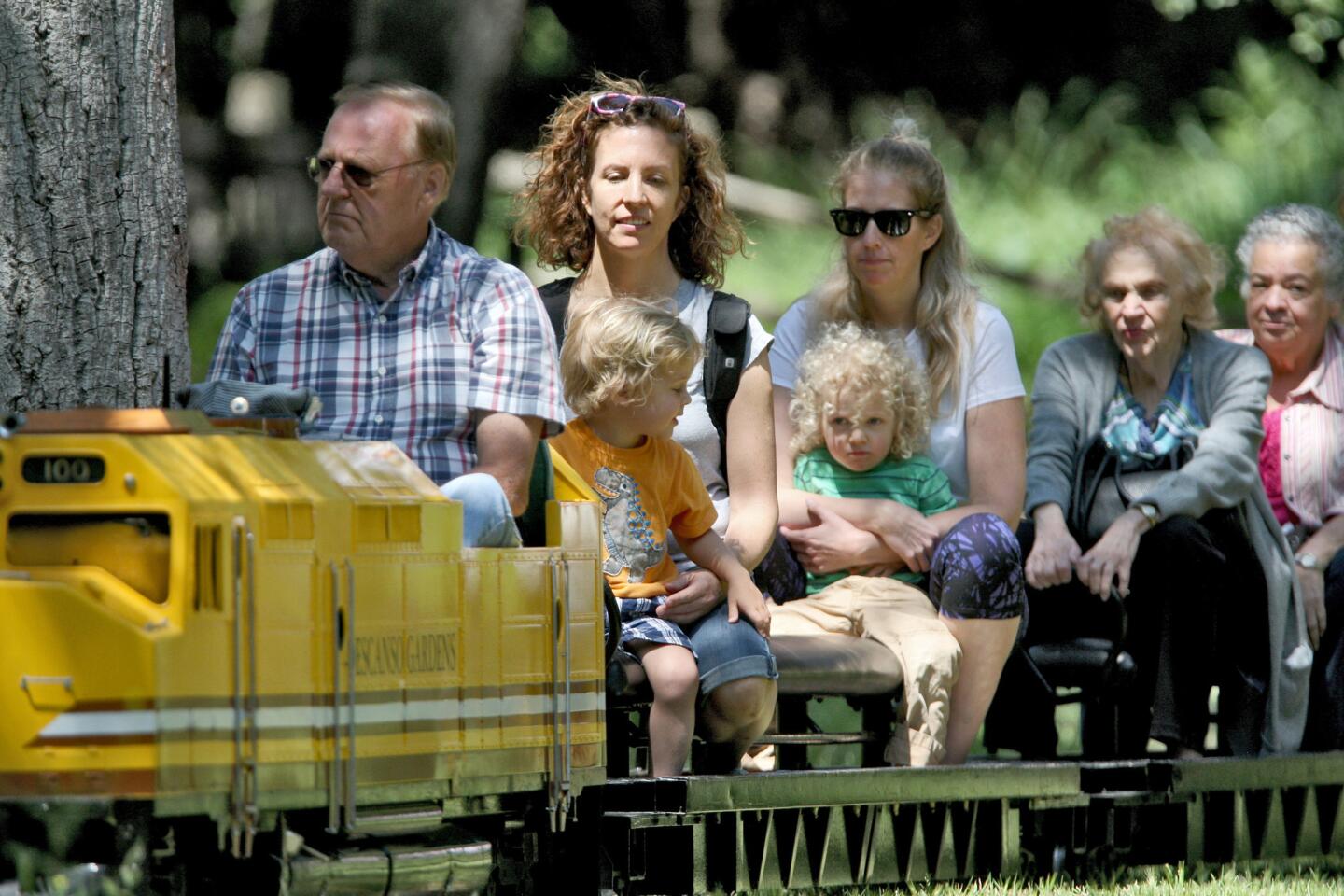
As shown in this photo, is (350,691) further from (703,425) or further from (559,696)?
(703,425)

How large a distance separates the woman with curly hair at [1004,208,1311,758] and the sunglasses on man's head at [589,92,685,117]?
68.1 inches

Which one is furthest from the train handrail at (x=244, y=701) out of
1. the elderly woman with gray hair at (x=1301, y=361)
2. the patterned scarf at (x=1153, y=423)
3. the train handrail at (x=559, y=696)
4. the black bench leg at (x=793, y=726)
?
the elderly woman with gray hair at (x=1301, y=361)

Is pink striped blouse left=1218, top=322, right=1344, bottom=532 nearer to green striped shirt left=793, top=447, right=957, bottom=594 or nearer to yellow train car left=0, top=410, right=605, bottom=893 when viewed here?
green striped shirt left=793, top=447, right=957, bottom=594

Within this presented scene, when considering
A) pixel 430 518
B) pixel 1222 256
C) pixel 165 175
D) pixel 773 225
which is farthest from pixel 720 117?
pixel 430 518

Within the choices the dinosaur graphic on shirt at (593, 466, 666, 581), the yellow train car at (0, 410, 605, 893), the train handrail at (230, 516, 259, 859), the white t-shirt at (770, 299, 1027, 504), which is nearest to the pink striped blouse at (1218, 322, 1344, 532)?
the white t-shirt at (770, 299, 1027, 504)

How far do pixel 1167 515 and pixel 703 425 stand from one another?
1605 mm

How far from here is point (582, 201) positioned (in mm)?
6285

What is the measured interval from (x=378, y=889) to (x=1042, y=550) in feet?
9.96

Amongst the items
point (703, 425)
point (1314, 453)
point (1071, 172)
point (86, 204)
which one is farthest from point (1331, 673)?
point (1071, 172)

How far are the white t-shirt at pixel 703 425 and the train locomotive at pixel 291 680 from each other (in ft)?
3.15

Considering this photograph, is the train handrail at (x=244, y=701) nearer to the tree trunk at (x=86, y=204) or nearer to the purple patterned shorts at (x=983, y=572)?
the tree trunk at (x=86, y=204)

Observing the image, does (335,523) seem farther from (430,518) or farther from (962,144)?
(962,144)

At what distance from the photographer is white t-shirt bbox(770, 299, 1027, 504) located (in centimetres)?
653

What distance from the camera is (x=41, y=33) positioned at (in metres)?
5.12
